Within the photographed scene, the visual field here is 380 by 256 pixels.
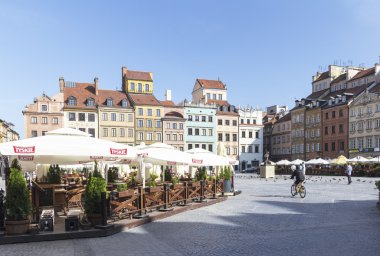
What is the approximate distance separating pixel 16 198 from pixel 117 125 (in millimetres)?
57271

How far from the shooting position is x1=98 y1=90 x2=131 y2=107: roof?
217 ft

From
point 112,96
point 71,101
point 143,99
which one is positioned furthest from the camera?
point 143,99

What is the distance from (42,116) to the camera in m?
61.5

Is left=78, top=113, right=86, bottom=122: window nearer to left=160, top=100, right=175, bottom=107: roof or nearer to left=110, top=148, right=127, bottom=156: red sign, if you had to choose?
left=160, top=100, right=175, bottom=107: roof

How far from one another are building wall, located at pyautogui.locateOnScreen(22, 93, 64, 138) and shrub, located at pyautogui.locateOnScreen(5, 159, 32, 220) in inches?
2144

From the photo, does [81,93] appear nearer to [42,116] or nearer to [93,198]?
[42,116]

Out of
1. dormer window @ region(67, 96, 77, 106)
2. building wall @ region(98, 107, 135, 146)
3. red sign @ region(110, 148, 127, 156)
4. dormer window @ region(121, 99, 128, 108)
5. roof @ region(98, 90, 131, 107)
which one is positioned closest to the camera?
red sign @ region(110, 148, 127, 156)

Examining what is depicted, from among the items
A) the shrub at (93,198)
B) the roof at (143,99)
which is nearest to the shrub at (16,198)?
the shrub at (93,198)

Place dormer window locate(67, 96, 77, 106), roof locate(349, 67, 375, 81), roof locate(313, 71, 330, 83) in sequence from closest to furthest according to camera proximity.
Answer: dormer window locate(67, 96, 77, 106)
roof locate(349, 67, 375, 81)
roof locate(313, 71, 330, 83)

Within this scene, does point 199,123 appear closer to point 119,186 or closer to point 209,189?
point 209,189

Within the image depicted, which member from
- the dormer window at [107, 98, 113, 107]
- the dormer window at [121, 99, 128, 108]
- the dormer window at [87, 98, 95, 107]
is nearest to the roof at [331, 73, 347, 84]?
the dormer window at [121, 99, 128, 108]

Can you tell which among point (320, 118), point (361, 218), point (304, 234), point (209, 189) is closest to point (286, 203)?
point (209, 189)

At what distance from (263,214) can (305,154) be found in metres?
63.4

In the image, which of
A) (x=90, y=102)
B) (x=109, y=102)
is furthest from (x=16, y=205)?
(x=109, y=102)
